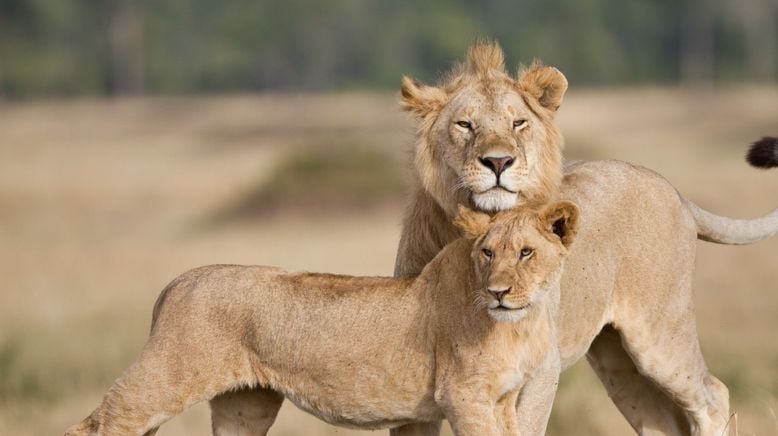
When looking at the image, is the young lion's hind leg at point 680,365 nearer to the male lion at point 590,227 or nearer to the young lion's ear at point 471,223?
the male lion at point 590,227

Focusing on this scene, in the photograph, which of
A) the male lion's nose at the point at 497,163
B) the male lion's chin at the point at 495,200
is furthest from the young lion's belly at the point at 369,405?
the male lion's nose at the point at 497,163

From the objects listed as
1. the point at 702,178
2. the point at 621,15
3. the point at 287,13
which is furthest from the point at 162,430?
Result: the point at 621,15

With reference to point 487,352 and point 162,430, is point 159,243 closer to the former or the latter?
point 162,430

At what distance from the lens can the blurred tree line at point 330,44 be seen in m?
53.5

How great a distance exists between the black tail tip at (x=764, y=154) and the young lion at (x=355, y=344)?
161 centimetres

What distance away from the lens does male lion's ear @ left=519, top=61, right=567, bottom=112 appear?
209 inches

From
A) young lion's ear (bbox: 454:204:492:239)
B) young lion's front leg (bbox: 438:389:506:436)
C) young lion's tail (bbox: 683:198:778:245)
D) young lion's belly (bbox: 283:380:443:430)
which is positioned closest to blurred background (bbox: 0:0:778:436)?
young lion's tail (bbox: 683:198:778:245)

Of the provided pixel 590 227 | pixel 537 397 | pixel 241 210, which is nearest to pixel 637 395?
pixel 590 227

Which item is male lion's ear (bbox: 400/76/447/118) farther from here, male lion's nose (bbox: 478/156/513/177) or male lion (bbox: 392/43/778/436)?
male lion's nose (bbox: 478/156/513/177)

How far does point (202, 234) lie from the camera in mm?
20656

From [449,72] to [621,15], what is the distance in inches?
2239

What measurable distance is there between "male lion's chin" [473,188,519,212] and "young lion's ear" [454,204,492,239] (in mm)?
153

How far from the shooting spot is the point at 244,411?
5309 millimetres

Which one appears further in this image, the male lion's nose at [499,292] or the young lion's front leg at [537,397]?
the young lion's front leg at [537,397]
